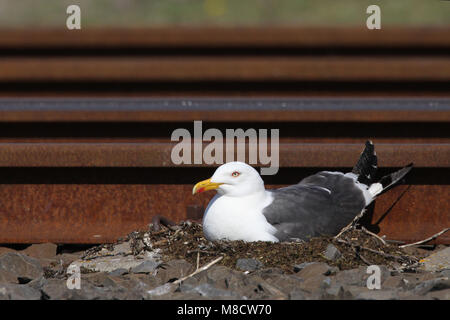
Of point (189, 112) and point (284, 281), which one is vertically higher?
point (189, 112)

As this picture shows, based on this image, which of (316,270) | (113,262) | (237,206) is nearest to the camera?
(316,270)

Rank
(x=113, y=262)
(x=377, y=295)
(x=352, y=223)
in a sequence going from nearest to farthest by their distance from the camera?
(x=377, y=295)
(x=113, y=262)
(x=352, y=223)

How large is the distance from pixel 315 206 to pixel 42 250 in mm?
1955

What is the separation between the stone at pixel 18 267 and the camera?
13.3 ft

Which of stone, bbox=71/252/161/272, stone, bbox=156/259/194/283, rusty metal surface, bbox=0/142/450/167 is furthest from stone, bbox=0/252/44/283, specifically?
rusty metal surface, bbox=0/142/450/167

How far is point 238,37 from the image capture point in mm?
5137

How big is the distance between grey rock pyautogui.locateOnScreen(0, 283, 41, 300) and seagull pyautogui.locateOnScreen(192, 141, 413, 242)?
1.37 metres

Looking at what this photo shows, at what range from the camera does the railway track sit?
16.6 feet

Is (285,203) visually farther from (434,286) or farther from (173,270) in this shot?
(434,286)

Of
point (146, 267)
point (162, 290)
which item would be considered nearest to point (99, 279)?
point (146, 267)

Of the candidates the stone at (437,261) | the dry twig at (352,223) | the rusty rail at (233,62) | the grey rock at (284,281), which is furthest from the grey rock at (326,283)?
the rusty rail at (233,62)

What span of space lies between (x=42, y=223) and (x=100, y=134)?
77cm

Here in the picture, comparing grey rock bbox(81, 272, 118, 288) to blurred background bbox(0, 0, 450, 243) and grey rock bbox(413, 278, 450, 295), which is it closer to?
blurred background bbox(0, 0, 450, 243)
